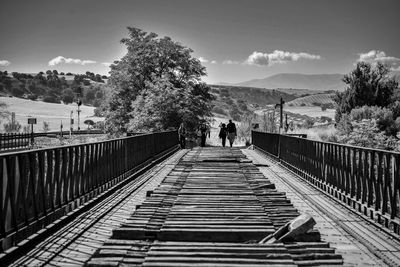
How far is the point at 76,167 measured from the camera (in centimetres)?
850

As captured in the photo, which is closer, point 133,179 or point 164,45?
point 133,179

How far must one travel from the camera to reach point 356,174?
349 inches

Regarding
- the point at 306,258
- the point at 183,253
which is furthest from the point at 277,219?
the point at 183,253

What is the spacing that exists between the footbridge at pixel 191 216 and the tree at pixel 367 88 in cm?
4003

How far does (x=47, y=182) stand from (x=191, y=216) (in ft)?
7.45

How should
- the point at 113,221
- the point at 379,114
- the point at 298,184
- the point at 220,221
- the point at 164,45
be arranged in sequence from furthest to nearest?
the point at 164,45 → the point at 379,114 → the point at 298,184 → the point at 113,221 → the point at 220,221

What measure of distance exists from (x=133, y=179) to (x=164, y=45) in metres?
32.7

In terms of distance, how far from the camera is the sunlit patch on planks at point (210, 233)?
4875mm

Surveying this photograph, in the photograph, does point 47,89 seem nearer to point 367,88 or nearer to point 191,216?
point 367,88

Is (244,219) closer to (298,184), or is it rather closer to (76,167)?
(76,167)

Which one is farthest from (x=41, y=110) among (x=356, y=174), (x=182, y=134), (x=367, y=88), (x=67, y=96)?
(x=356, y=174)

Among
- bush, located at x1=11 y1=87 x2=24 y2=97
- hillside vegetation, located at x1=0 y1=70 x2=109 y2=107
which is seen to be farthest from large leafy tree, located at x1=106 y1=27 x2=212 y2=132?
bush, located at x1=11 y1=87 x2=24 y2=97

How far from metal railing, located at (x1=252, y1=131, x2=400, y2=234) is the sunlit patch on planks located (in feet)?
4.65

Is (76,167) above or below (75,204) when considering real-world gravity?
above
